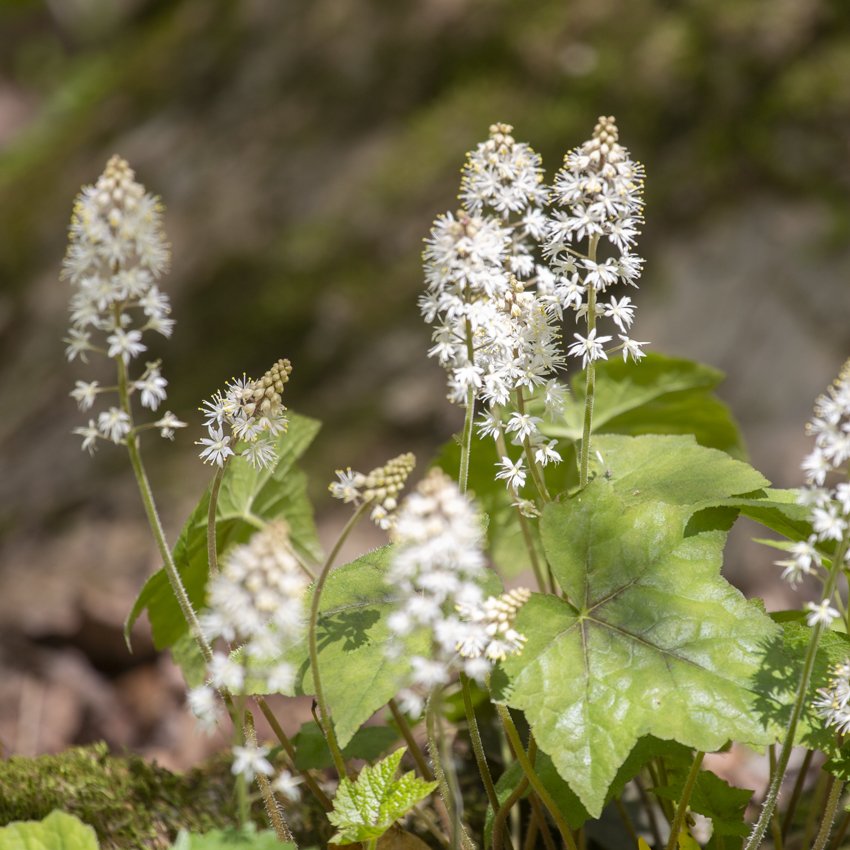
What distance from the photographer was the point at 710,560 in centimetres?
201

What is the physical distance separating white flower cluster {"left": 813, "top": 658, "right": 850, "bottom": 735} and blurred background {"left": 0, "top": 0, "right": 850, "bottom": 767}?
3.10 m

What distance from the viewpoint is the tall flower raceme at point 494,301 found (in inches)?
70.4

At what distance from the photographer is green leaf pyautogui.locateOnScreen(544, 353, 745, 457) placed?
316 cm

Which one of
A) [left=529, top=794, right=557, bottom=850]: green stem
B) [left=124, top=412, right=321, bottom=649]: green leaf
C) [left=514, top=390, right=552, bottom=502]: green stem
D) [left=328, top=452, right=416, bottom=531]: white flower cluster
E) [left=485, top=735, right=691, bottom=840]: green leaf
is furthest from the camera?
[left=124, top=412, right=321, bottom=649]: green leaf

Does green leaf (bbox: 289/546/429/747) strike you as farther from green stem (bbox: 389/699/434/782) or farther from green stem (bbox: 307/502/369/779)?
green stem (bbox: 389/699/434/782)

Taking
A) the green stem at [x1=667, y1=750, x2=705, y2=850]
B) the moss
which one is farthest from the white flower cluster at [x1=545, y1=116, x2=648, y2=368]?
the moss

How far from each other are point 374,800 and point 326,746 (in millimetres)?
742

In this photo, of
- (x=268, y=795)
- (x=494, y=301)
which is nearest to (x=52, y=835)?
(x=268, y=795)

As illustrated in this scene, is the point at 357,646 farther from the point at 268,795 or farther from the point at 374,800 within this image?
the point at 268,795

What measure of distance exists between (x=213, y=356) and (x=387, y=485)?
4515 millimetres

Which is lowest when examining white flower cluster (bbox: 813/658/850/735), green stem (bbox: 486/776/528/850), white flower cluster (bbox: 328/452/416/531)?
green stem (bbox: 486/776/528/850)

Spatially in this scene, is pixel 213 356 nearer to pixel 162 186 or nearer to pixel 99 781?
pixel 162 186

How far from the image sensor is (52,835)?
180 cm

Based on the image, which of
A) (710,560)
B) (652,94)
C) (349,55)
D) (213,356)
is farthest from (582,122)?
(710,560)
